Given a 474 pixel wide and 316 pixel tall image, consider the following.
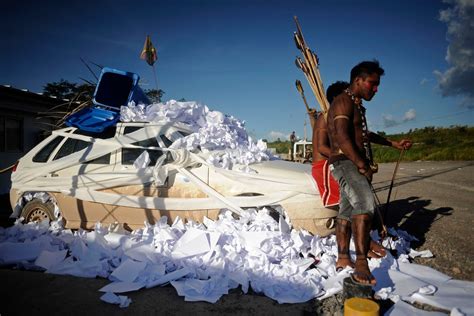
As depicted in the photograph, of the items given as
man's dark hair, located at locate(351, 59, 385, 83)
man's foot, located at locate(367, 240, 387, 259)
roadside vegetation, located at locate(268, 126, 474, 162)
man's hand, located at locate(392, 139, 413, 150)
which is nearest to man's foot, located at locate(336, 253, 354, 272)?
→ man's foot, located at locate(367, 240, 387, 259)

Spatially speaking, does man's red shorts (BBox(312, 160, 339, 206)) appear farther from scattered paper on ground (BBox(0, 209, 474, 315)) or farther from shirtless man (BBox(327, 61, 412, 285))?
scattered paper on ground (BBox(0, 209, 474, 315))

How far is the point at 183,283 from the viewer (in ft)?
10.1

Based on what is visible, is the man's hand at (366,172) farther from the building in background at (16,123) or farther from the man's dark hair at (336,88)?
the building in background at (16,123)

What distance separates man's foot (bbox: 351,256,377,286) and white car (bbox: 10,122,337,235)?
38.0 inches

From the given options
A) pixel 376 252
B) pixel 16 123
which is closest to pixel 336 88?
pixel 376 252

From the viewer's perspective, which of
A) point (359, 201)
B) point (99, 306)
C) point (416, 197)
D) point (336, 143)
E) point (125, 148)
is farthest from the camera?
point (416, 197)

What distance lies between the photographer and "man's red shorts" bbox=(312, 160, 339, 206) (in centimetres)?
361

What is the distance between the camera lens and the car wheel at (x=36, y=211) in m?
4.64

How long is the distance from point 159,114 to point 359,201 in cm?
333

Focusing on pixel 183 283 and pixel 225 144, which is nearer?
pixel 183 283

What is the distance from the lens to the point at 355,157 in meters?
2.94

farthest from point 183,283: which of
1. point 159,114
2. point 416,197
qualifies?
point 416,197

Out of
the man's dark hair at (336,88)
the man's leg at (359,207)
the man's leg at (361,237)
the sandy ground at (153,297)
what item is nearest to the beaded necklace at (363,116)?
the man's leg at (359,207)

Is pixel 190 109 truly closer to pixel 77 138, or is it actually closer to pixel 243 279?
pixel 77 138
